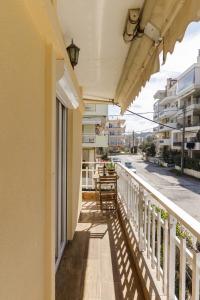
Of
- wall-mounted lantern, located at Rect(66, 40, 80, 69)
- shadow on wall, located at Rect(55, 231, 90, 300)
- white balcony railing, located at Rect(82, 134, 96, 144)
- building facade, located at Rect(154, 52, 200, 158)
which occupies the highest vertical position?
building facade, located at Rect(154, 52, 200, 158)

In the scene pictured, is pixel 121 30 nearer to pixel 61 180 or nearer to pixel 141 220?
pixel 61 180

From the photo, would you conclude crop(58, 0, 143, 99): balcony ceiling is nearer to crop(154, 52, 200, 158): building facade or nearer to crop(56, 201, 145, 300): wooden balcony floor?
crop(56, 201, 145, 300): wooden balcony floor

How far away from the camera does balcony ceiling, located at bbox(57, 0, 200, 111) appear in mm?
1452

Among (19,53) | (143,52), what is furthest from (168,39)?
(19,53)

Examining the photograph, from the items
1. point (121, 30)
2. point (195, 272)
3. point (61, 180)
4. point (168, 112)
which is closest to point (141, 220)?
point (61, 180)

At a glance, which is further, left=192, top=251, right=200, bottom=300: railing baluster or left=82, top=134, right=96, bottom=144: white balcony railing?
left=82, top=134, right=96, bottom=144: white balcony railing

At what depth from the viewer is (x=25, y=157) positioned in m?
1.13

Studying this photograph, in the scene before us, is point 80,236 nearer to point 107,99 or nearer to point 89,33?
point 89,33

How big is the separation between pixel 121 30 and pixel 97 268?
7.73 ft

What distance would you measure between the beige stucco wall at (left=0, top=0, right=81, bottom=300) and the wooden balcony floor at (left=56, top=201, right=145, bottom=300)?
2.76 ft

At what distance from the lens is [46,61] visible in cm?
152

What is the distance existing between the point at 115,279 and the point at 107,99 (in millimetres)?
3893

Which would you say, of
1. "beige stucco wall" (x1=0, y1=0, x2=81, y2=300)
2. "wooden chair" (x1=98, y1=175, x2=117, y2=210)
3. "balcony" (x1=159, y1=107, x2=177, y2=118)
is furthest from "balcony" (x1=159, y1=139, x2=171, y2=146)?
"beige stucco wall" (x1=0, y1=0, x2=81, y2=300)

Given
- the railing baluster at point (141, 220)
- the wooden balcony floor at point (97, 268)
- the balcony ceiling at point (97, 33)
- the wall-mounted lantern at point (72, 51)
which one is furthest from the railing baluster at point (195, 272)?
the wall-mounted lantern at point (72, 51)
